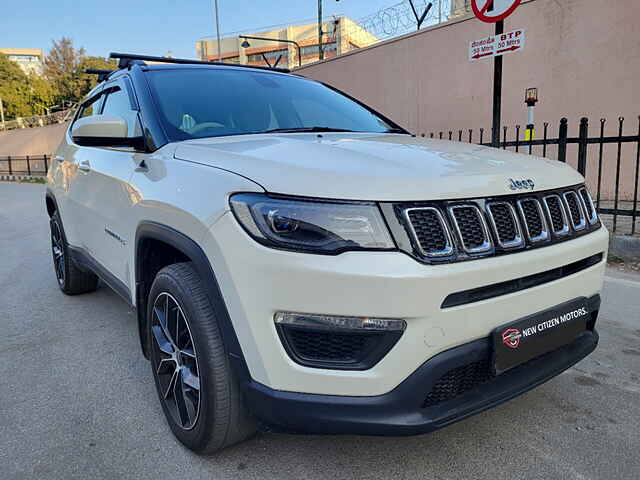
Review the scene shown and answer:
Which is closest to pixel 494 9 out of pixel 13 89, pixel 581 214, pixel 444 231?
pixel 581 214

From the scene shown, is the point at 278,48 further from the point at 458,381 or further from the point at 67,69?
the point at 458,381

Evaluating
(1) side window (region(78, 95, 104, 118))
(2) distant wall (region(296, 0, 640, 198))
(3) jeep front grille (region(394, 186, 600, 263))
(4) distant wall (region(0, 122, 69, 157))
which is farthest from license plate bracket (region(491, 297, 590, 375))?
(4) distant wall (region(0, 122, 69, 157))

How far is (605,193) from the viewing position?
7785 millimetres

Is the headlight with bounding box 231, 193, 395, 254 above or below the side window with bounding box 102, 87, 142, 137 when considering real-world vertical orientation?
below

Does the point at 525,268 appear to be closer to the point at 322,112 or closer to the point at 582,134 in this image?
the point at 322,112

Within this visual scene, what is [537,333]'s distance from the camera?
1.82 m

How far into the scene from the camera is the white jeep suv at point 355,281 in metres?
1.57

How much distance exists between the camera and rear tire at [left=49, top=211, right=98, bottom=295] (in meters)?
4.15

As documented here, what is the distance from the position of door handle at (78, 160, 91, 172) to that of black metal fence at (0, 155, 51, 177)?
25511 mm

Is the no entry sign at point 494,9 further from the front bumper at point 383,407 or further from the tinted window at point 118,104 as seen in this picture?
the front bumper at point 383,407

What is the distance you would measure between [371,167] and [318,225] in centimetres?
32

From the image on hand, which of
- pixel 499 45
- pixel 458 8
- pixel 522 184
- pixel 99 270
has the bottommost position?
pixel 99 270

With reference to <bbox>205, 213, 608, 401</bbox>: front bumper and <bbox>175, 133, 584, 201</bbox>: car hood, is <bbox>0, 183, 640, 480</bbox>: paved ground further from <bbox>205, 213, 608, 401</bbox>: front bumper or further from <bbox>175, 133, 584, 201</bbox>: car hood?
<bbox>175, 133, 584, 201</bbox>: car hood

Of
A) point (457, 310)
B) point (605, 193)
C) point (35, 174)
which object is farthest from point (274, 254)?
point (35, 174)
